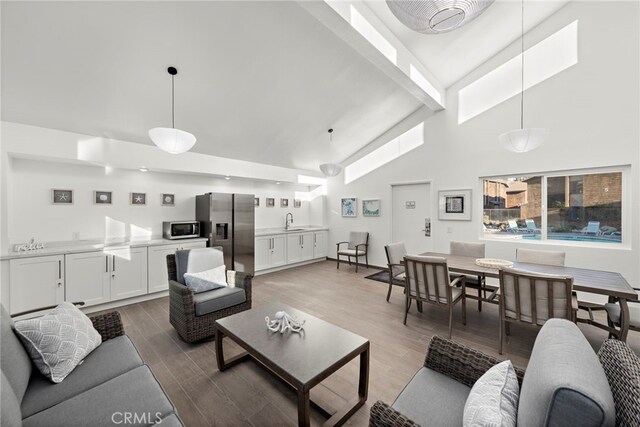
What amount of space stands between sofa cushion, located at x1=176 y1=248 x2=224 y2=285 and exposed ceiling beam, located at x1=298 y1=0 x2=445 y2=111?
9.35ft

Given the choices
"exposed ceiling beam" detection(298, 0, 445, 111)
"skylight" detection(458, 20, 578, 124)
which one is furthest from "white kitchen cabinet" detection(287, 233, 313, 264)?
"skylight" detection(458, 20, 578, 124)

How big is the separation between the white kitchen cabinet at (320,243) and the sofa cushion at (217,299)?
373 cm

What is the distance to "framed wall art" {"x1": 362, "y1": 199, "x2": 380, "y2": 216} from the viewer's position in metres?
6.04

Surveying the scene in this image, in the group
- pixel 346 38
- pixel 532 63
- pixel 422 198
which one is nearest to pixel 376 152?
pixel 422 198

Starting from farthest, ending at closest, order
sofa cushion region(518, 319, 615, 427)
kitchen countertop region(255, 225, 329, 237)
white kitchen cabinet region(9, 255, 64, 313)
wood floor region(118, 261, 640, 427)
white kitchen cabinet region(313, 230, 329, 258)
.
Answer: white kitchen cabinet region(313, 230, 329, 258), kitchen countertop region(255, 225, 329, 237), white kitchen cabinet region(9, 255, 64, 313), wood floor region(118, 261, 640, 427), sofa cushion region(518, 319, 615, 427)

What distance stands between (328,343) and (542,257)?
3069 millimetres

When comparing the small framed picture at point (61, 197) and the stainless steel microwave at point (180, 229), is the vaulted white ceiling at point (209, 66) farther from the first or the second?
the stainless steel microwave at point (180, 229)

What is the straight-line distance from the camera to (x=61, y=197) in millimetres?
3670

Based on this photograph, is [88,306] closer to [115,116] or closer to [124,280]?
[124,280]

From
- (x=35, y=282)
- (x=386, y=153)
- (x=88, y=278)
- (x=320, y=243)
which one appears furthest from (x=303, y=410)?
(x=320, y=243)

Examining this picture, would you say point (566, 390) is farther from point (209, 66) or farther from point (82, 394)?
point (209, 66)

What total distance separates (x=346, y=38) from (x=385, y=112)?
2.50 meters

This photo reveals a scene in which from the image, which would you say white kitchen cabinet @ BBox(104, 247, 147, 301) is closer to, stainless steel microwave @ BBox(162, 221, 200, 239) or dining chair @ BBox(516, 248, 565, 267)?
stainless steel microwave @ BBox(162, 221, 200, 239)

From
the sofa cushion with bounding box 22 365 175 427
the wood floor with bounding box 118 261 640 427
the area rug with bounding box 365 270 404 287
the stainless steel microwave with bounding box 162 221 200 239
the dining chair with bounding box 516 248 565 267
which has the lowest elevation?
the wood floor with bounding box 118 261 640 427
